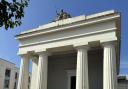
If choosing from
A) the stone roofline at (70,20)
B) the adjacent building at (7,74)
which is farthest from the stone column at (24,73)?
the adjacent building at (7,74)

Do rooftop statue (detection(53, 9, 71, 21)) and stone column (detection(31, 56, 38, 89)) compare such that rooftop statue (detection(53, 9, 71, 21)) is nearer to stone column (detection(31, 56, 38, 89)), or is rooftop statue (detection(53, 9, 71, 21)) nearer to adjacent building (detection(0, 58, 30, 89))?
stone column (detection(31, 56, 38, 89))

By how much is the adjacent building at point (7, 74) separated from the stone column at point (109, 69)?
138ft

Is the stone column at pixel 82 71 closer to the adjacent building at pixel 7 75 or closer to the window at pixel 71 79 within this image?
the window at pixel 71 79

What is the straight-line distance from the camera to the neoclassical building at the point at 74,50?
19.8 m

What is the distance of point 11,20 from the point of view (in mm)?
8914

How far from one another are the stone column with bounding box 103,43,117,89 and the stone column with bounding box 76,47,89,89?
165cm

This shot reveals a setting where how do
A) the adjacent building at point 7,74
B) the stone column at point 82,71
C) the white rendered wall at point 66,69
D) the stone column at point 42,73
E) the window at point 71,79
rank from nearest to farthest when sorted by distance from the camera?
1. the stone column at point 82,71
2. the stone column at point 42,73
3. the white rendered wall at point 66,69
4. the window at point 71,79
5. the adjacent building at point 7,74

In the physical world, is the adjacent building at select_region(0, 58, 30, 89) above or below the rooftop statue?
below

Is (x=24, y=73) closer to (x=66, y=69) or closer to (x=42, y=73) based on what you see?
(x=42, y=73)

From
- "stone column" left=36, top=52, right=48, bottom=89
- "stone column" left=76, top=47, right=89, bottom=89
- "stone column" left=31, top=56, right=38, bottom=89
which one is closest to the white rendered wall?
"stone column" left=31, top=56, right=38, bottom=89

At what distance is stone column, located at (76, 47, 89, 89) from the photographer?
19938mm

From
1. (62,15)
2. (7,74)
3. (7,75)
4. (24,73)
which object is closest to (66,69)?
(24,73)

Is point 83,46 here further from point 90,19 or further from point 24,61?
point 24,61

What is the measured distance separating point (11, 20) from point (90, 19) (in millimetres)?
12743
